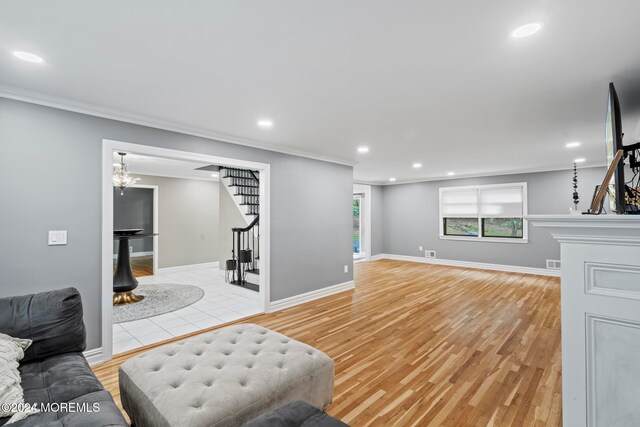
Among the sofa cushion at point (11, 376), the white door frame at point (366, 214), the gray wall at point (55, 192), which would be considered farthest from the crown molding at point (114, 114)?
the white door frame at point (366, 214)

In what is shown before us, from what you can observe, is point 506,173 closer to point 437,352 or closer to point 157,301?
point 437,352

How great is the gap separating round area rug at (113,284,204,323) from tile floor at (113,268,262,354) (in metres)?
0.15

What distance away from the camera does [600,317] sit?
1418 millimetres

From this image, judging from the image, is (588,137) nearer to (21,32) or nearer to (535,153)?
(535,153)

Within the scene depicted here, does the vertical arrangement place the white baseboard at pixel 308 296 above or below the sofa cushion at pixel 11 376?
below

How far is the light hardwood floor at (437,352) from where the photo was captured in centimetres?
214

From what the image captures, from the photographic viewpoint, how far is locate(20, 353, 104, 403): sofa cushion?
1.47m

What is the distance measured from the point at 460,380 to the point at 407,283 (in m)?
3.59

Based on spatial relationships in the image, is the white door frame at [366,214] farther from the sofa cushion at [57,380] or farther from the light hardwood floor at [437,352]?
the sofa cushion at [57,380]

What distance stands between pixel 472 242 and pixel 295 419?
765 cm

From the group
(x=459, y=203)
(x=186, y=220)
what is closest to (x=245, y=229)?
(x=186, y=220)

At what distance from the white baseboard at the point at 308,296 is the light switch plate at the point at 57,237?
8.30 feet

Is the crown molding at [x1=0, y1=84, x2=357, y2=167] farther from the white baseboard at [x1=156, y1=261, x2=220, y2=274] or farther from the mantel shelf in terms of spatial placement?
the white baseboard at [x1=156, y1=261, x2=220, y2=274]

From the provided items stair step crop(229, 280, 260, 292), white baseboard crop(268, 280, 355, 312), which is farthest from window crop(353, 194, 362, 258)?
stair step crop(229, 280, 260, 292)
